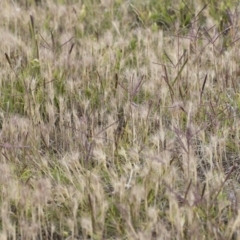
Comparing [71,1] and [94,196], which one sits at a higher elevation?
[71,1]

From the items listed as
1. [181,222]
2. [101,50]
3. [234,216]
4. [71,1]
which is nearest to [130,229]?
[181,222]

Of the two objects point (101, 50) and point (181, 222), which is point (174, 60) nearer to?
point (101, 50)

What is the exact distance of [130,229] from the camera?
2.61 meters

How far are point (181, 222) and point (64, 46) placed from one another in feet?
5.88

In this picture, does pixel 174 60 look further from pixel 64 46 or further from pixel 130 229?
pixel 130 229

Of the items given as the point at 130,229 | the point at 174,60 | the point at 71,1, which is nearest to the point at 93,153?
the point at 130,229

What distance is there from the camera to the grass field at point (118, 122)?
271cm

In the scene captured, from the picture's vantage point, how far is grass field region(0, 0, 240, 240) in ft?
8.89

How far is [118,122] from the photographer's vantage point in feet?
10.8

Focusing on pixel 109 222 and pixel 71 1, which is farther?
pixel 71 1

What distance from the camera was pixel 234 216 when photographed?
2.66 metres

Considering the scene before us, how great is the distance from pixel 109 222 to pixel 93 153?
359 mm

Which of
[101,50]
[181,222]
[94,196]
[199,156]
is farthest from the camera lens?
[101,50]

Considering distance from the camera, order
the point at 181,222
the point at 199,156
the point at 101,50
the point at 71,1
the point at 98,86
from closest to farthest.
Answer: the point at 181,222
the point at 199,156
the point at 98,86
the point at 101,50
the point at 71,1
